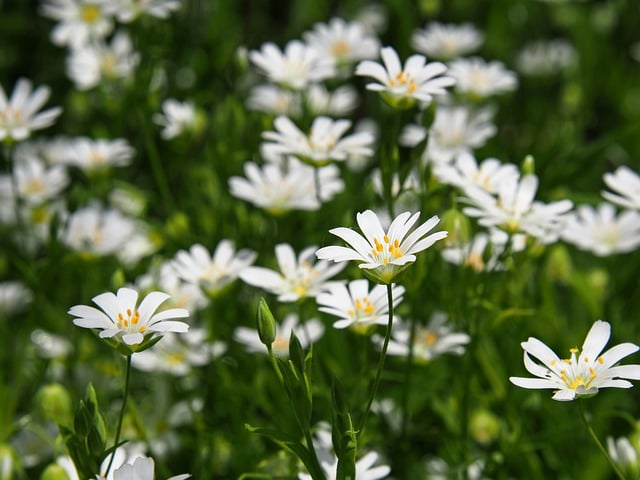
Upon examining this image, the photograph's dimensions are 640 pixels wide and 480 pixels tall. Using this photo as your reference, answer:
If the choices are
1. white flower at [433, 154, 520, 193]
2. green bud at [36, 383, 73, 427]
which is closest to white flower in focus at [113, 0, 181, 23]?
white flower at [433, 154, 520, 193]

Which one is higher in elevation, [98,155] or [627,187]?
[627,187]

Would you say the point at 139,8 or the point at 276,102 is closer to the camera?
the point at 139,8

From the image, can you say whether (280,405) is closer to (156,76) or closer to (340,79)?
(340,79)

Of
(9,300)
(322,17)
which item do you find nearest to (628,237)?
(9,300)

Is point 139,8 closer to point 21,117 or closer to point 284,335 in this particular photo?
point 21,117

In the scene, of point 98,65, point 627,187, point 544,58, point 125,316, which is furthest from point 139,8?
point 544,58

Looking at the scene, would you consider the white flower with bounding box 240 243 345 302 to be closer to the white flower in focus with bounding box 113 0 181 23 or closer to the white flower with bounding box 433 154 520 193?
the white flower with bounding box 433 154 520 193

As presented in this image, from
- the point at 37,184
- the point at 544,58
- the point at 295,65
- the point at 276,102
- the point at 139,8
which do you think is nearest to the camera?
the point at 295,65
